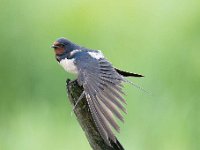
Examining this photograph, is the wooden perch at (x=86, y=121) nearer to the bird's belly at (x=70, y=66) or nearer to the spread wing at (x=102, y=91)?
the spread wing at (x=102, y=91)

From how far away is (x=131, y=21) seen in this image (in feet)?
17.6

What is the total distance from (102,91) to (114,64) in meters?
2.40

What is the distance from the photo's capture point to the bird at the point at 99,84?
2.11 meters

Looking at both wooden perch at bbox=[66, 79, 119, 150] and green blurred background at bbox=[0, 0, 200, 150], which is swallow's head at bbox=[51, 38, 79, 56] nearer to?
wooden perch at bbox=[66, 79, 119, 150]

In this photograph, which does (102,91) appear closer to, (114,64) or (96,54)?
(96,54)

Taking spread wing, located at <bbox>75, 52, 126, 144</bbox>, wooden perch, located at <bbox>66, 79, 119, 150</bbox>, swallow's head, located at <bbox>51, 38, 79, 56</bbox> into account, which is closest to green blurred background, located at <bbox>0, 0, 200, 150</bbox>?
swallow's head, located at <bbox>51, 38, 79, 56</bbox>

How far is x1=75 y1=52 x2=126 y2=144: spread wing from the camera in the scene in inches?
82.9

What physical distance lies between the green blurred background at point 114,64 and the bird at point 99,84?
1.51 m

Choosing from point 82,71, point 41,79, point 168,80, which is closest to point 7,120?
point 41,79

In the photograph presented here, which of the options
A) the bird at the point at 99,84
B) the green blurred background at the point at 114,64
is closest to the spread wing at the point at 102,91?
the bird at the point at 99,84

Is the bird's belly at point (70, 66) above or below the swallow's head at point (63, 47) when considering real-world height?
below

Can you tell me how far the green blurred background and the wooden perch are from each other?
185cm

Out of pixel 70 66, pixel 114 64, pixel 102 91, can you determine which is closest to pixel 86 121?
pixel 102 91

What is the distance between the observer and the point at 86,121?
2.15 metres
